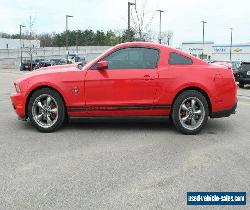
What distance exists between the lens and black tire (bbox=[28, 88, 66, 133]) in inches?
271

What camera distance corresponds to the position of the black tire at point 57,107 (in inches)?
271

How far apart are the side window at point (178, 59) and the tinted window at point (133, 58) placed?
27 centimetres

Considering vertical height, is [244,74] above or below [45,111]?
above

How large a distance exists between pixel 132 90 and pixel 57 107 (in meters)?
1.42

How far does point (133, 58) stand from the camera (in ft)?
22.8

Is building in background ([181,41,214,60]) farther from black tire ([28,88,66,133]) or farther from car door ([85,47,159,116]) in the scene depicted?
black tire ([28,88,66,133])

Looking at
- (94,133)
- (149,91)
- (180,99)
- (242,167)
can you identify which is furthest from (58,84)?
(242,167)

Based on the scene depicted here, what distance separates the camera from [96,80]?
6828mm

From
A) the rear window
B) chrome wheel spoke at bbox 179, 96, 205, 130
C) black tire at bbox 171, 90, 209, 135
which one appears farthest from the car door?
the rear window

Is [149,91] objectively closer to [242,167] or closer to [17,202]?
[242,167]

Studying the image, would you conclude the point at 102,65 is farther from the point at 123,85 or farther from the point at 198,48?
the point at 198,48

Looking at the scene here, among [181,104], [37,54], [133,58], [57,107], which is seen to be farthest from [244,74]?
[37,54]

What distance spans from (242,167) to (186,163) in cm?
74

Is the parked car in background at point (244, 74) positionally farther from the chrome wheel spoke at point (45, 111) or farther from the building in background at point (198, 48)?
the building in background at point (198, 48)
